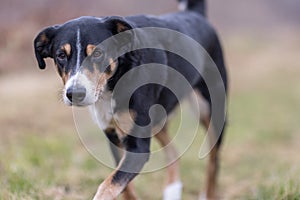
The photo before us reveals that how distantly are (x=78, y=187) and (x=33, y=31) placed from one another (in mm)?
6207

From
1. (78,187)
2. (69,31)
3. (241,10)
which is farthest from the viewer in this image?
(241,10)

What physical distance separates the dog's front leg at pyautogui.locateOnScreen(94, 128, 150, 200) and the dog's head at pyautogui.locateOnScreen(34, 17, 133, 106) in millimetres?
464

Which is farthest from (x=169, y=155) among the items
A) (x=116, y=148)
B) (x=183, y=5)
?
(x=183, y=5)

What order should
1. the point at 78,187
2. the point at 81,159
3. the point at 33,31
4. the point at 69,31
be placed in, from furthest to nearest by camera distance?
the point at 33,31 → the point at 81,159 → the point at 78,187 → the point at 69,31

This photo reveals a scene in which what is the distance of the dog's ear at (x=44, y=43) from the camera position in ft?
12.7

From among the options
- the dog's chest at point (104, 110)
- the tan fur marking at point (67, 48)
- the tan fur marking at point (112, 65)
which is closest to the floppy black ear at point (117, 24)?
the tan fur marking at point (112, 65)

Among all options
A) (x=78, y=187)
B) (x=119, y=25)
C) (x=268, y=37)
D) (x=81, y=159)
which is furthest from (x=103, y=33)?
(x=268, y=37)

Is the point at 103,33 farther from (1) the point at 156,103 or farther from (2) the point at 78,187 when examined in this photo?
(2) the point at 78,187

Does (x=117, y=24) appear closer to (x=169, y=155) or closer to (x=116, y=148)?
(x=116, y=148)

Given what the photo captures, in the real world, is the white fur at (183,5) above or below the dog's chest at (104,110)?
below

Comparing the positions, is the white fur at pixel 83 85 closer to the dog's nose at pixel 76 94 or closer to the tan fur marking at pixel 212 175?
the dog's nose at pixel 76 94

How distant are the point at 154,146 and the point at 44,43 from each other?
108 inches

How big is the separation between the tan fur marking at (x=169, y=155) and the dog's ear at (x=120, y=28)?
170 centimetres

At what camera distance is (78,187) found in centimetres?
495
